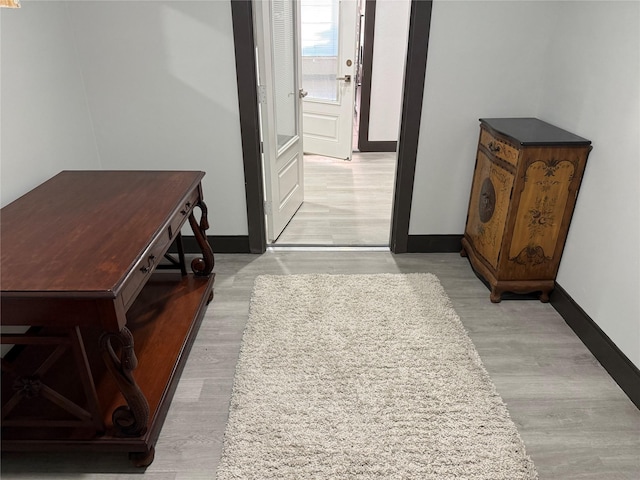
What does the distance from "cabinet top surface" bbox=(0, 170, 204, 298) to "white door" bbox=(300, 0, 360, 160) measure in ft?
9.86

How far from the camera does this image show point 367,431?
1746 millimetres

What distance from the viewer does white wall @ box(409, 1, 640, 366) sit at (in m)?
1.96

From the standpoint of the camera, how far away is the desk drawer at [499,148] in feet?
7.56

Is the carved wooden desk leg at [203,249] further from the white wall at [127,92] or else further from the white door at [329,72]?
the white door at [329,72]

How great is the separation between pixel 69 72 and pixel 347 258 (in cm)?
200

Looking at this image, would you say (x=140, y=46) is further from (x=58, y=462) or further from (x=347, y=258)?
(x=58, y=462)

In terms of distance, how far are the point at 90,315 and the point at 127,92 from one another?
1.78 meters

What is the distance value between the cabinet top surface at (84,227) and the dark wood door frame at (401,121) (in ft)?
2.11

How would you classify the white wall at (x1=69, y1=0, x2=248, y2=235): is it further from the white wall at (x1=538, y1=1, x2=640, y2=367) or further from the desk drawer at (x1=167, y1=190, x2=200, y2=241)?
the white wall at (x1=538, y1=1, x2=640, y2=367)

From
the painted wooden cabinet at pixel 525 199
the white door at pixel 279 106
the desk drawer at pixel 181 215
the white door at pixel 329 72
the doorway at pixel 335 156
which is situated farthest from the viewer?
the white door at pixel 329 72

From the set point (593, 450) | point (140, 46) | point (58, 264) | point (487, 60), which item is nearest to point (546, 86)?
point (487, 60)

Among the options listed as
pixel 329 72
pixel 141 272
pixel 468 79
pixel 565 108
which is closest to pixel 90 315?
pixel 141 272

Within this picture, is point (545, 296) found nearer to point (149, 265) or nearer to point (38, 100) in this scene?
point (149, 265)

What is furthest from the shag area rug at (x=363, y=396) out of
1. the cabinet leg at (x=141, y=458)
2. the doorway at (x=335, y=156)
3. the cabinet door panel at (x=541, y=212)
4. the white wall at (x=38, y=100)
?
the white wall at (x=38, y=100)
